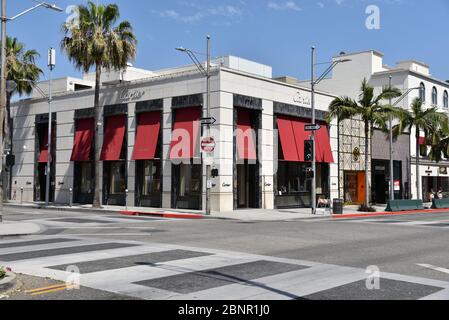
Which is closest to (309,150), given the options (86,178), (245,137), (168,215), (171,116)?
(245,137)

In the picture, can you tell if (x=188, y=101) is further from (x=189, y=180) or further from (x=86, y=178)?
A: (x=86, y=178)

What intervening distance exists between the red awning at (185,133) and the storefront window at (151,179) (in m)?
2.00

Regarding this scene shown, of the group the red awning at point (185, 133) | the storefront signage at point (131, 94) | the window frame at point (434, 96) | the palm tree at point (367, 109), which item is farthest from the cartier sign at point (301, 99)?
the window frame at point (434, 96)

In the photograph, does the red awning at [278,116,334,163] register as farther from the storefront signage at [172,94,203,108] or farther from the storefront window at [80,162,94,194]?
the storefront window at [80,162,94,194]

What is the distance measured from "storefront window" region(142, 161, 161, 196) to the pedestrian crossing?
19590 mm

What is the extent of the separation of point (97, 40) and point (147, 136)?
21.7 ft

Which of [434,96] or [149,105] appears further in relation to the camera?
[434,96]

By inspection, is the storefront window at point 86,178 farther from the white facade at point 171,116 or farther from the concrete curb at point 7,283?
the concrete curb at point 7,283

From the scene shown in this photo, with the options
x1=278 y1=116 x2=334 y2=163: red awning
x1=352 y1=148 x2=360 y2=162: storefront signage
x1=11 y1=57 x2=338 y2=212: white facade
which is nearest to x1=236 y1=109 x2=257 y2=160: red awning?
x1=11 y1=57 x2=338 y2=212: white facade

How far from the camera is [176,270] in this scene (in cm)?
975

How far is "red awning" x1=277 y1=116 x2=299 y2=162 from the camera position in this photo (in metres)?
33.8

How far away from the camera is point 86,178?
1475 inches

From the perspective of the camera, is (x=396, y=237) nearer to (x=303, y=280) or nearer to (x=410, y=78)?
(x=303, y=280)
